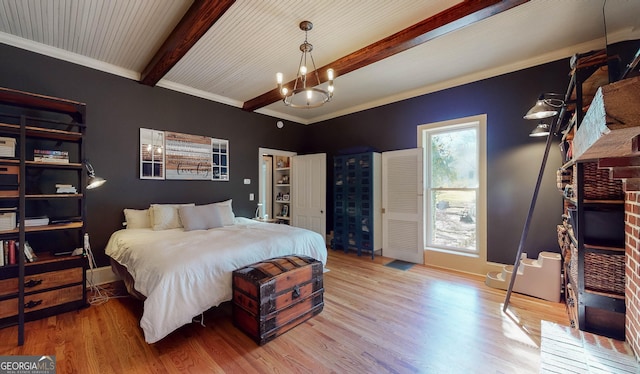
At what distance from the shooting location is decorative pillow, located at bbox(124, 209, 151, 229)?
3.23m

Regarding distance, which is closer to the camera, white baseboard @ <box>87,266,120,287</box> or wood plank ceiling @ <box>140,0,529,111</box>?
wood plank ceiling @ <box>140,0,529,111</box>

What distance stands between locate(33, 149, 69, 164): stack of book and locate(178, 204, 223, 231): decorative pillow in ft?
4.07

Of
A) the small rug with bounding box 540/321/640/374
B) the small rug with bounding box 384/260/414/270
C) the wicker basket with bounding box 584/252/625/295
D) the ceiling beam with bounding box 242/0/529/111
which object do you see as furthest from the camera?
the small rug with bounding box 384/260/414/270

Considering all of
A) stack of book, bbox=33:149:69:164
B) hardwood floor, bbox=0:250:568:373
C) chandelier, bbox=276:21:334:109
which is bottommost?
hardwood floor, bbox=0:250:568:373

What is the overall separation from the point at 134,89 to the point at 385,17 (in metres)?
3.37

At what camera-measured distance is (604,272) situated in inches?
69.9

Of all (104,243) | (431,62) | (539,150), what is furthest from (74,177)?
(539,150)

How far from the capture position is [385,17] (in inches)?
92.8

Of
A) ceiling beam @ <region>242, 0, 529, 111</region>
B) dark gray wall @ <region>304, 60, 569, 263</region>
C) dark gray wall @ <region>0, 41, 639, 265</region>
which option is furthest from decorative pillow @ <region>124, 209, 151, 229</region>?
dark gray wall @ <region>304, 60, 569, 263</region>

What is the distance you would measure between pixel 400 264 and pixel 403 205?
95 cm

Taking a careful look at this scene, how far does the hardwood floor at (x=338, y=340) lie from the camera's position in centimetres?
176

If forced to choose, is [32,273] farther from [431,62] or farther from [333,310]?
[431,62]

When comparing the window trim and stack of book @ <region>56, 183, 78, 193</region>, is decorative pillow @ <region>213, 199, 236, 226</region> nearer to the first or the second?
stack of book @ <region>56, 183, 78, 193</region>

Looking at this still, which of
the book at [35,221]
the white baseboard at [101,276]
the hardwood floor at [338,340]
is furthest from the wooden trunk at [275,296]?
the white baseboard at [101,276]
